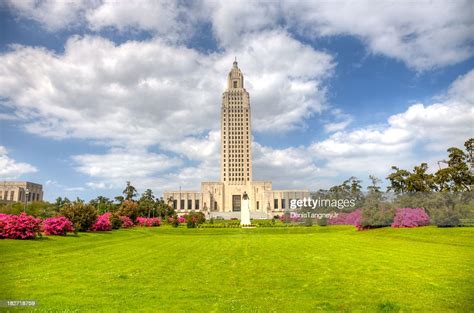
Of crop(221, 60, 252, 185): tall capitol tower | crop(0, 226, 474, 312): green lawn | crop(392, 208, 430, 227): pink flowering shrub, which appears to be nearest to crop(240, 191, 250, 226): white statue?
crop(392, 208, 430, 227): pink flowering shrub

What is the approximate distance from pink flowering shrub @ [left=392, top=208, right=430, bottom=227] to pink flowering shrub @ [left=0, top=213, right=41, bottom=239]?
3601 centimetres

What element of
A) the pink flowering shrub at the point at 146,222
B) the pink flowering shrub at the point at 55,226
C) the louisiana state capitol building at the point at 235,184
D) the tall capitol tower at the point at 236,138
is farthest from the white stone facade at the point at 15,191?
the pink flowering shrub at the point at 55,226

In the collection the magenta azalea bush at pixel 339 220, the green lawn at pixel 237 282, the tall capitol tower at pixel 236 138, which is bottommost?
the green lawn at pixel 237 282

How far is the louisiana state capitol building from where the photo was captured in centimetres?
13238

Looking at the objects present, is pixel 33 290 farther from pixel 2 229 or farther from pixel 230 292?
pixel 2 229

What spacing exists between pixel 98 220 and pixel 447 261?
103 feet

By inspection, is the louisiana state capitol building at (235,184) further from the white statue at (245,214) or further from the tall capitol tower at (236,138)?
the white statue at (245,214)

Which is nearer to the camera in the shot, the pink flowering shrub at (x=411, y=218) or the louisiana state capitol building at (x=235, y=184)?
the pink flowering shrub at (x=411, y=218)

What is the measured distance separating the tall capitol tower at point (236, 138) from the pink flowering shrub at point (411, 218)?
94.6 metres

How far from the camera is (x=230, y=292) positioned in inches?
409

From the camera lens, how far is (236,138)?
451 feet

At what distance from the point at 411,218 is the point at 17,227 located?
37.4 meters

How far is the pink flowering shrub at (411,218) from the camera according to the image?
39438 mm


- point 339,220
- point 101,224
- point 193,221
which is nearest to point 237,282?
point 101,224
